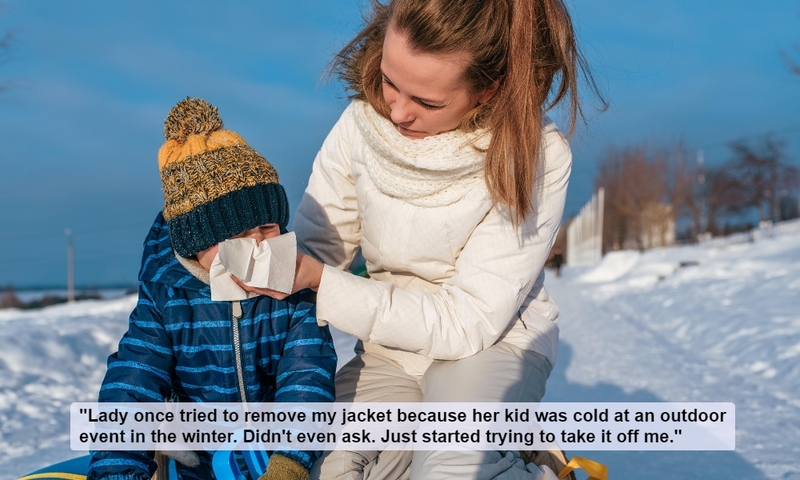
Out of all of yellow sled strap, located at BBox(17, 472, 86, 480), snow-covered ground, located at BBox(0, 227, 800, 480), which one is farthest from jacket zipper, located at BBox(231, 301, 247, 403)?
snow-covered ground, located at BBox(0, 227, 800, 480)

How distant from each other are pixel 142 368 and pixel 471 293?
958 millimetres

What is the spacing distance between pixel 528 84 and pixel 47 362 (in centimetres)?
410

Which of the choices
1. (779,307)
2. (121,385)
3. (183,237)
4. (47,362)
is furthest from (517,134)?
(779,307)

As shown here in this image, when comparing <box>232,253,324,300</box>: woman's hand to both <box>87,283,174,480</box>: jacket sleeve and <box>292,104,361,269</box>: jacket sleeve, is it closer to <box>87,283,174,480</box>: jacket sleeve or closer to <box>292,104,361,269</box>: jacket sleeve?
<box>87,283,174,480</box>: jacket sleeve

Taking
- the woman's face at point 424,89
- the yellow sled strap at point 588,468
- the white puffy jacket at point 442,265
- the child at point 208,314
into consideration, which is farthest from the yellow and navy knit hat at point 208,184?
the yellow sled strap at point 588,468

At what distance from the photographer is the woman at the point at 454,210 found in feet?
6.36

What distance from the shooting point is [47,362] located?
4.68 meters

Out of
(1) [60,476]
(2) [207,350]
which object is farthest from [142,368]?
(1) [60,476]

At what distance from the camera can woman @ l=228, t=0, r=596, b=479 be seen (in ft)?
6.36

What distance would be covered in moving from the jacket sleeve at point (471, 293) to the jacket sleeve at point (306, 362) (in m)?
0.06

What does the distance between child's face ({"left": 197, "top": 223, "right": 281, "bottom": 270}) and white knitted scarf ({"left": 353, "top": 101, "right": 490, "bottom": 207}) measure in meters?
0.40

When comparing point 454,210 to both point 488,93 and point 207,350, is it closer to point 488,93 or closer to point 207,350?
point 488,93

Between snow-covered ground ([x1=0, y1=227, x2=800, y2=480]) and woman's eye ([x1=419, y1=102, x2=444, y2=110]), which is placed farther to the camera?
snow-covered ground ([x1=0, y1=227, x2=800, y2=480])

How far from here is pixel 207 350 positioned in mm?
1905
